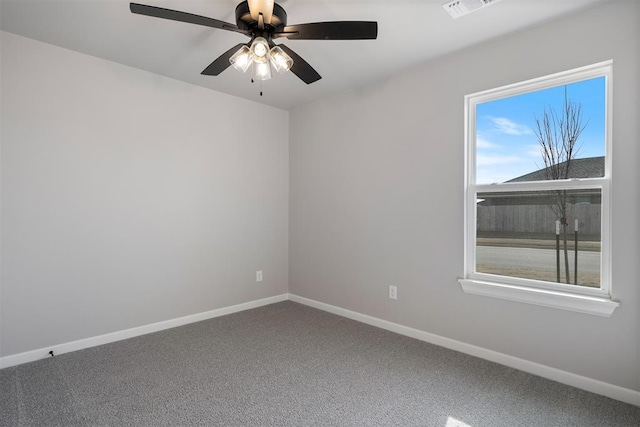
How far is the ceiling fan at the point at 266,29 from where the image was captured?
65.9 inches

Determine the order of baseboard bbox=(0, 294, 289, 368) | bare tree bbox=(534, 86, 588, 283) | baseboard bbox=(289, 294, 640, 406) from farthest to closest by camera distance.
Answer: baseboard bbox=(0, 294, 289, 368) → bare tree bbox=(534, 86, 588, 283) → baseboard bbox=(289, 294, 640, 406)

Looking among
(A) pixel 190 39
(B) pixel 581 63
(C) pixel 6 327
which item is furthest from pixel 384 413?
(A) pixel 190 39

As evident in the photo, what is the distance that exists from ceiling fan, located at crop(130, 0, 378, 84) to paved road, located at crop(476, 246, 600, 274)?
188 centimetres

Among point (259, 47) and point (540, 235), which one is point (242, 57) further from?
point (540, 235)

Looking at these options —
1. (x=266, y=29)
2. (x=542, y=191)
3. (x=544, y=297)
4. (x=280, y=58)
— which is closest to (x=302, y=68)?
(x=280, y=58)

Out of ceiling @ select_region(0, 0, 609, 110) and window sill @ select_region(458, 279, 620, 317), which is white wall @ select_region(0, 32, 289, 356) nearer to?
ceiling @ select_region(0, 0, 609, 110)

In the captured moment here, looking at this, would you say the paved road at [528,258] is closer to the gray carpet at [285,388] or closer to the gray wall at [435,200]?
the gray wall at [435,200]

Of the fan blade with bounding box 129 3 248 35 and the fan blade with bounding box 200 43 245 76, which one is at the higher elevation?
the fan blade with bounding box 129 3 248 35

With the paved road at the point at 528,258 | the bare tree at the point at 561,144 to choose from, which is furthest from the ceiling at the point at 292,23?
the paved road at the point at 528,258

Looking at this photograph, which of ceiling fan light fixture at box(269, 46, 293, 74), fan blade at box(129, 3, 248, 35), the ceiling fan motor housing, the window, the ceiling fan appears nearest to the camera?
fan blade at box(129, 3, 248, 35)

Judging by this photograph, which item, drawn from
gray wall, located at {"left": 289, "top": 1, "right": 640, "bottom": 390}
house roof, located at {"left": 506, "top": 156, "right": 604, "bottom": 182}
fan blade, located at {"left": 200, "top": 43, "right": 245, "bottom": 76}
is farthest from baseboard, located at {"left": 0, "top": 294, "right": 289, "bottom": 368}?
house roof, located at {"left": 506, "top": 156, "right": 604, "bottom": 182}

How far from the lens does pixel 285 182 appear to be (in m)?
4.27

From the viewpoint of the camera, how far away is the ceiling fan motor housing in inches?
70.8

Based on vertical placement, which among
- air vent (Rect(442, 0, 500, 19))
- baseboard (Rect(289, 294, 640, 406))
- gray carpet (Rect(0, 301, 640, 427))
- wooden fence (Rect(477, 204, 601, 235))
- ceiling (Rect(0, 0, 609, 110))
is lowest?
gray carpet (Rect(0, 301, 640, 427))
